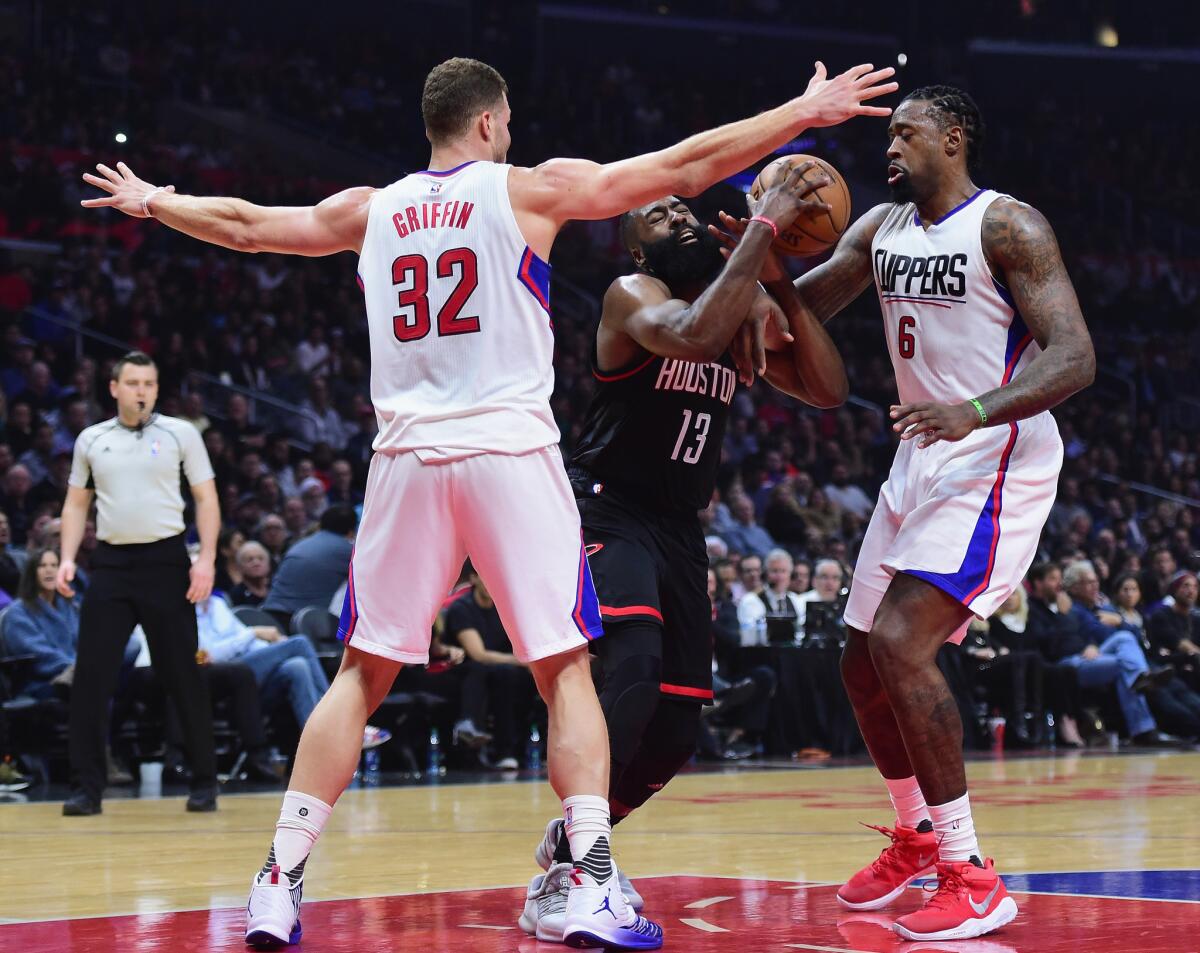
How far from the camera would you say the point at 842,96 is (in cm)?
395

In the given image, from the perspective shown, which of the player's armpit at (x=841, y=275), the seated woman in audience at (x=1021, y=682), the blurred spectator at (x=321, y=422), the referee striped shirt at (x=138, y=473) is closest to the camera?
the player's armpit at (x=841, y=275)

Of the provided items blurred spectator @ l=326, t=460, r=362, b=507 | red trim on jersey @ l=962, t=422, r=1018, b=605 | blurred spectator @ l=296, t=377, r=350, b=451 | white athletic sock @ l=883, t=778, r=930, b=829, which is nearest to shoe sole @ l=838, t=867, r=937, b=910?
white athletic sock @ l=883, t=778, r=930, b=829

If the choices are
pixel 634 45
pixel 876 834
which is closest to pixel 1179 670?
pixel 876 834

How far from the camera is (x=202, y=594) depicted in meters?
7.55

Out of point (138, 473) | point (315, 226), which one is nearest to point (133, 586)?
point (138, 473)

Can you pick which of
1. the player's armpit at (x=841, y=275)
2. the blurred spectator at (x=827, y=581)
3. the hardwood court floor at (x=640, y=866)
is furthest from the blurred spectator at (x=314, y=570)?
the player's armpit at (x=841, y=275)

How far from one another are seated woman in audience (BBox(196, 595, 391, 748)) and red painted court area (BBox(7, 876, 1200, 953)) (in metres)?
4.81

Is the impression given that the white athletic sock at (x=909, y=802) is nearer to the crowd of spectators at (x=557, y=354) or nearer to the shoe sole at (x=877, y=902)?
the shoe sole at (x=877, y=902)

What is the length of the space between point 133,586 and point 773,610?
5265 mm

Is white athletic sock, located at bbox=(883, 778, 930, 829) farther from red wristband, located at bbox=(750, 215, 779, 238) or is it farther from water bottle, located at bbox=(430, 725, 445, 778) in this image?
water bottle, located at bbox=(430, 725, 445, 778)

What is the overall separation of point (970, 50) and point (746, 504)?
1671 cm

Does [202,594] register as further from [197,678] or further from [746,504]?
[746,504]

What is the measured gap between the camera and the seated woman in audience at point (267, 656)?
30.6 ft

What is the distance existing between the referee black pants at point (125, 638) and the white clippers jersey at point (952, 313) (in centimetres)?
425
